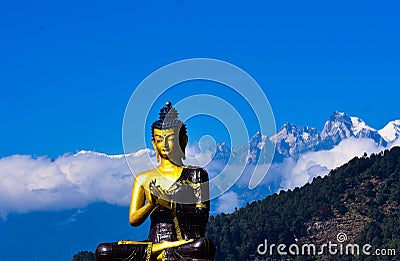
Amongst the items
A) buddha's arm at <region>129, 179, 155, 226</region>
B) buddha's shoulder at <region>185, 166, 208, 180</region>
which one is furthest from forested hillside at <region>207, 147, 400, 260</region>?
buddha's arm at <region>129, 179, 155, 226</region>

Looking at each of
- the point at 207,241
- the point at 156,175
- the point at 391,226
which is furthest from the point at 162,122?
the point at 391,226

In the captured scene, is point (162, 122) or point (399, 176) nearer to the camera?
point (162, 122)

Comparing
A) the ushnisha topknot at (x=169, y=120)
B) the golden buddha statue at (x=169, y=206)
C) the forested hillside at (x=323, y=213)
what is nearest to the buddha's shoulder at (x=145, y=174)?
the golden buddha statue at (x=169, y=206)

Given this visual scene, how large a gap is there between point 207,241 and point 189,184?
3.61 feet

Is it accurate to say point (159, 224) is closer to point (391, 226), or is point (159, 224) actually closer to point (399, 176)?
point (391, 226)

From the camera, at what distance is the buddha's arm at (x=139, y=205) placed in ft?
65.9

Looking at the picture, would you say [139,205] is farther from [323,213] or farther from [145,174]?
[323,213]

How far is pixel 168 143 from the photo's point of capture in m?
20.4

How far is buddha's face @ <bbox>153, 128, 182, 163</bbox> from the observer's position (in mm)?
20359

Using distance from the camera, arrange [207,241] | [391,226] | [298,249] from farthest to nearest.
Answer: [298,249]
[391,226]
[207,241]

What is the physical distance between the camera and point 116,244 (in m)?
19.7

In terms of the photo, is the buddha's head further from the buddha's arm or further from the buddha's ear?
the buddha's arm

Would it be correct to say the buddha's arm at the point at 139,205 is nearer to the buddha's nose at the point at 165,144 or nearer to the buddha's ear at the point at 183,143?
the buddha's nose at the point at 165,144

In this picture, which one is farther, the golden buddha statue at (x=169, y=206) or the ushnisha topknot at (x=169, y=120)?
the ushnisha topknot at (x=169, y=120)
